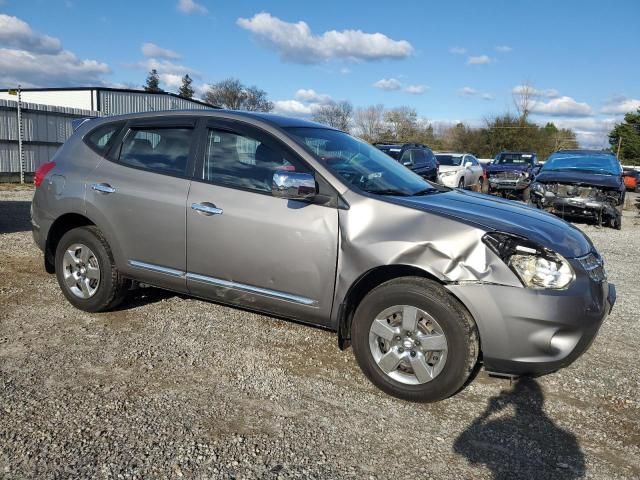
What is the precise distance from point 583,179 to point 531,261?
9.52m

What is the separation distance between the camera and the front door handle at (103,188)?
437 cm

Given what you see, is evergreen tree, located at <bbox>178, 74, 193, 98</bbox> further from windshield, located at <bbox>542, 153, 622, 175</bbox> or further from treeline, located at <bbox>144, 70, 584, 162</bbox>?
windshield, located at <bbox>542, 153, 622, 175</bbox>

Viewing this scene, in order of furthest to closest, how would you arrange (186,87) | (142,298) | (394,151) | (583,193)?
(186,87) < (394,151) < (583,193) < (142,298)

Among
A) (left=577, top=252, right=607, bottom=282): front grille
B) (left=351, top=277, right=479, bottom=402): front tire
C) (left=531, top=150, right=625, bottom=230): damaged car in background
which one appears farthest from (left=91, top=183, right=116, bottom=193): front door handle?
(left=531, top=150, right=625, bottom=230): damaged car in background

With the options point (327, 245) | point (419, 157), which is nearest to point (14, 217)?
point (327, 245)

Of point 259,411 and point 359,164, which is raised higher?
Result: point 359,164

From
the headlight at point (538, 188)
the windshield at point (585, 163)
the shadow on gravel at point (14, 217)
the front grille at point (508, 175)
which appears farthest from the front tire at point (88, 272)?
the front grille at point (508, 175)

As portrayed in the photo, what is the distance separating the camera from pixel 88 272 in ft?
15.2

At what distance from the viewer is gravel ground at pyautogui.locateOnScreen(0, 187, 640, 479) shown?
267cm

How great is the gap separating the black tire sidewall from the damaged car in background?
995 cm

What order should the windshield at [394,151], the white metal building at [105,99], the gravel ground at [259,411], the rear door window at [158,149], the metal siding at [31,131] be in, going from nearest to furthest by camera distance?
the gravel ground at [259,411]
the rear door window at [158,149]
the windshield at [394,151]
the metal siding at [31,131]
the white metal building at [105,99]

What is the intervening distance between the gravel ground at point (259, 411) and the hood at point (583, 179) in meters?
7.49

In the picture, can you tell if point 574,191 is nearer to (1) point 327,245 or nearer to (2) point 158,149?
(1) point 327,245

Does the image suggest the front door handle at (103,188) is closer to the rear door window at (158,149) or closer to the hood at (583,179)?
the rear door window at (158,149)
